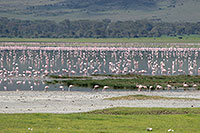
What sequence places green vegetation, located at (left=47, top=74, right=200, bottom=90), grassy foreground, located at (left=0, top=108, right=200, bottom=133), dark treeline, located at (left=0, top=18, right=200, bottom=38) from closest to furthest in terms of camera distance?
grassy foreground, located at (left=0, top=108, right=200, bottom=133) < green vegetation, located at (left=47, top=74, right=200, bottom=90) < dark treeline, located at (left=0, top=18, right=200, bottom=38)

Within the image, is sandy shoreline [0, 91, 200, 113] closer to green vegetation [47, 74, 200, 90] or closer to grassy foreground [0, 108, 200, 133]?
grassy foreground [0, 108, 200, 133]

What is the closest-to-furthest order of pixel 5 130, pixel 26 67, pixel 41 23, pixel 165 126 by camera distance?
1. pixel 5 130
2. pixel 165 126
3. pixel 26 67
4. pixel 41 23

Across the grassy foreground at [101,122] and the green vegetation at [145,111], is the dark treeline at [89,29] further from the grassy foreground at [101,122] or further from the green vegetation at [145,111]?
the grassy foreground at [101,122]

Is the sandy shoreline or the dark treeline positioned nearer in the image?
the sandy shoreline

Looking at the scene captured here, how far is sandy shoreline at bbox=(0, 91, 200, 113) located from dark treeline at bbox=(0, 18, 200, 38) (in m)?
110

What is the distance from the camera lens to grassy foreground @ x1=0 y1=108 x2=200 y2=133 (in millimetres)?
16891

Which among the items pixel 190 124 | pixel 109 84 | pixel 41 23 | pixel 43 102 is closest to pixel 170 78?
pixel 109 84

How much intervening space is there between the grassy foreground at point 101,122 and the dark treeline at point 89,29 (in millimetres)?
121532

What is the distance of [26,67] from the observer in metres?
53.1

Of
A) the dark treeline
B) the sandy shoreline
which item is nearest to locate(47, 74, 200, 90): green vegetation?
the sandy shoreline

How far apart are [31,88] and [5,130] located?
1790 cm

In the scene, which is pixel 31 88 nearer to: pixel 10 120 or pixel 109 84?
pixel 109 84

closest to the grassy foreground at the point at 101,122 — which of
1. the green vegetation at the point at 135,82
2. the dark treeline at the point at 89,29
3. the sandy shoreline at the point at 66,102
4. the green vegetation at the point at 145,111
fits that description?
the green vegetation at the point at 145,111

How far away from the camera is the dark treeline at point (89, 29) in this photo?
143375mm
